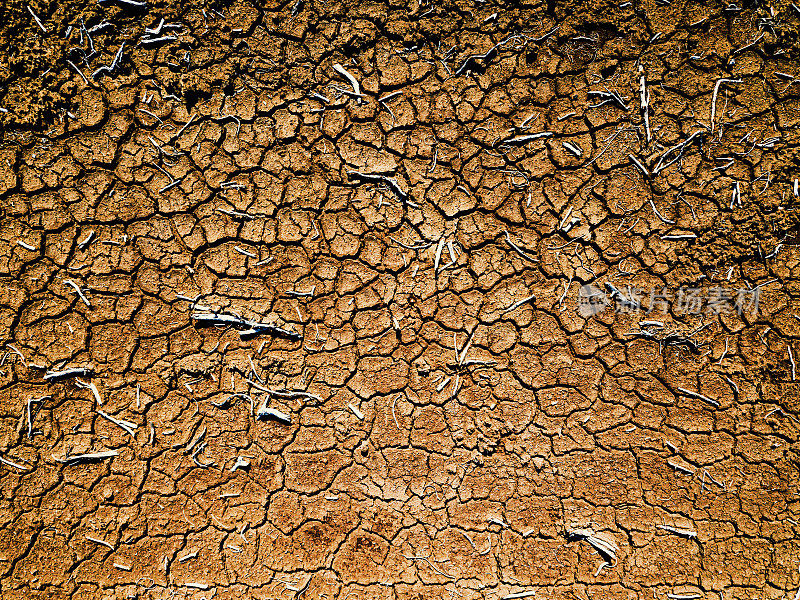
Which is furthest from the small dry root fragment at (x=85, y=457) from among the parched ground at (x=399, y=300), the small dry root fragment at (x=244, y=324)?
the small dry root fragment at (x=244, y=324)

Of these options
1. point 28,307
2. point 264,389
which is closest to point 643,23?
point 264,389

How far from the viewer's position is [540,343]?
2.19 meters

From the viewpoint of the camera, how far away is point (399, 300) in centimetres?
219

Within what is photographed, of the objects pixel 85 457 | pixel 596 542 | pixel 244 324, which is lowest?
pixel 596 542

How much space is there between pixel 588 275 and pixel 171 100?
6.50ft

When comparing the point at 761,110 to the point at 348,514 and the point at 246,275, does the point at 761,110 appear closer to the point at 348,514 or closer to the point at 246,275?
the point at 246,275

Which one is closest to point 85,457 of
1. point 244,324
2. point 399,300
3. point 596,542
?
point 244,324

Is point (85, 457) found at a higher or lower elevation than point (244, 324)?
lower

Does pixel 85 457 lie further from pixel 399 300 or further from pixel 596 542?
pixel 596 542

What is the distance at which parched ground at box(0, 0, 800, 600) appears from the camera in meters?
2.10

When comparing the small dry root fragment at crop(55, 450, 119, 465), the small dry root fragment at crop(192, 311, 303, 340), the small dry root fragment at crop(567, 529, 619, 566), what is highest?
the small dry root fragment at crop(192, 311, 303, 340)

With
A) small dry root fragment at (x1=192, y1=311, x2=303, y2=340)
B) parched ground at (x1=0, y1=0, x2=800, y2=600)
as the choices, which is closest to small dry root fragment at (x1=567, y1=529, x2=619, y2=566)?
parched ground at (x1=0, y1=0, x2=800, y2=600)

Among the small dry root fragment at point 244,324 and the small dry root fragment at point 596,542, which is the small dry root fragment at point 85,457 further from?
the small dry root fragment at point 596,542

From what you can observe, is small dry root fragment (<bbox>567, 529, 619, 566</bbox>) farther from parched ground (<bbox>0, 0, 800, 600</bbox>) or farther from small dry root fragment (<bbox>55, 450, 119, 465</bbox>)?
small dry root fragment (<bbox>55, 450, 119, 465</bbox>)
